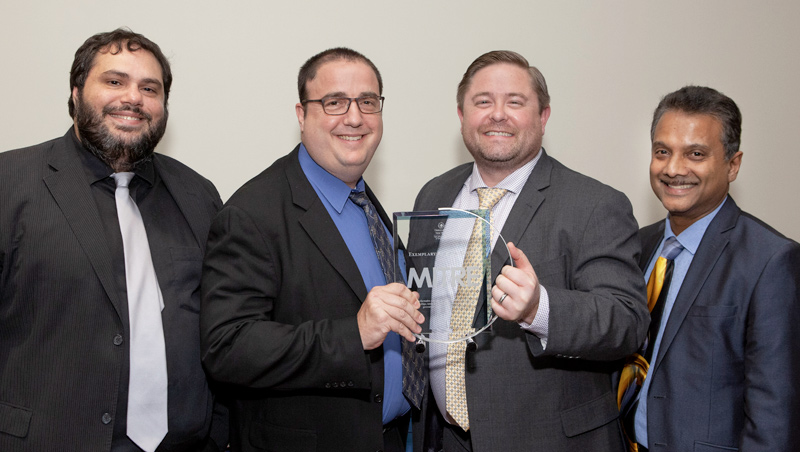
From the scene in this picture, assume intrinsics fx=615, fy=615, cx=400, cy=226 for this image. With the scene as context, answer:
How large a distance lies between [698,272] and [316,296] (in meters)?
1.49

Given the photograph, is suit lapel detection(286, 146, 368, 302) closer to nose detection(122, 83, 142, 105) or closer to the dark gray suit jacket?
the dark gray suit jacket

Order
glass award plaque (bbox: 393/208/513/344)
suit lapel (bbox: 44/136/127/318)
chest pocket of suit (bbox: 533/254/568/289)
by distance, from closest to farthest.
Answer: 1. glass award plaque (bbox: 393/208/513/344)
2. suit lapel (bbox: 44/136/127/318)
3. chest pocket of suit (bbox: 533/254/568/289)

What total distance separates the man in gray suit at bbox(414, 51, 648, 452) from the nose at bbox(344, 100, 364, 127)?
55 cm

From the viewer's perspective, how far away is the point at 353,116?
2.46 meters

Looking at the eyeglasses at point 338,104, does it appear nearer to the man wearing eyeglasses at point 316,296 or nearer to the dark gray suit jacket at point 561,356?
the man wearing eyeglasses at point 316,296

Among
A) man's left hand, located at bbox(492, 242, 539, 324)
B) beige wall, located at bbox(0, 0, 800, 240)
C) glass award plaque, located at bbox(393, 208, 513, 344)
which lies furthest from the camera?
beige wall, located at bbox(0, 0, 800, 240)

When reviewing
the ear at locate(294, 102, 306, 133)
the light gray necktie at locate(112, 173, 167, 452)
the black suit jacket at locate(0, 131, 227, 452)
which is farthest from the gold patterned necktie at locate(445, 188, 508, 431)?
the black suit jacket at locate(0, 131, 227, 452)

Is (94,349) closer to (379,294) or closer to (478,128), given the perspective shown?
(379,294)

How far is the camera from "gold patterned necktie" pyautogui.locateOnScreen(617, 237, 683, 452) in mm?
2496

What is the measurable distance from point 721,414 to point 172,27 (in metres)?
3.09

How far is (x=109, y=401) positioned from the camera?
214 cm

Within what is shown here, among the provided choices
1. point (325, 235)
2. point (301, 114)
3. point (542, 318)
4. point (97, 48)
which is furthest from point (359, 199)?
point (97, 48)

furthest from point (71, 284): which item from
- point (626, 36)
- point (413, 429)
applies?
point (626, 36)

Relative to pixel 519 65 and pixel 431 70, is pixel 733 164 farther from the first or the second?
pixel 431 70
